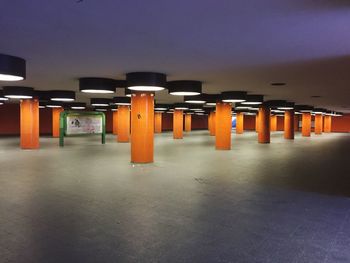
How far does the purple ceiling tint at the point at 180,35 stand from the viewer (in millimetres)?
5504

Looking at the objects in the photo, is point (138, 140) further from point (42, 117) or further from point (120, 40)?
point (42, 117)

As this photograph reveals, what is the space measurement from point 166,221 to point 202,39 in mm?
4315

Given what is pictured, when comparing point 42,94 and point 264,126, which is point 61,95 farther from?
point 264,126

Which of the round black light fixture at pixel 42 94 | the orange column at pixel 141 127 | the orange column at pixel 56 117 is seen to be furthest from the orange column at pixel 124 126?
the orange column at pixel 141 127

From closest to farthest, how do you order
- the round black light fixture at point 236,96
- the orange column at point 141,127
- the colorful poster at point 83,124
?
the orange column at point 141,127 < the round black light fixture at point 236,96 < the colorful poster at point 83,124

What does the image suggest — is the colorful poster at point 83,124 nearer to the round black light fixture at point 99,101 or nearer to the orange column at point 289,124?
the round black light fixture at point 99,101

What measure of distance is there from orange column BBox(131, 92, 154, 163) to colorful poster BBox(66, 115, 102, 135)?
549 inches

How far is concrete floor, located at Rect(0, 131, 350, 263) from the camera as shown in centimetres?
530

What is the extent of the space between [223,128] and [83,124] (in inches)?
543

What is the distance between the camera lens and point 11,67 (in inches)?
364

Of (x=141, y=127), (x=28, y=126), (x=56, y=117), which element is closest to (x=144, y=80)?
(x=141, y=127)

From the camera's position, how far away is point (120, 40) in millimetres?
7781

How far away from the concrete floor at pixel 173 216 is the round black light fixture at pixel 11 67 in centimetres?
346

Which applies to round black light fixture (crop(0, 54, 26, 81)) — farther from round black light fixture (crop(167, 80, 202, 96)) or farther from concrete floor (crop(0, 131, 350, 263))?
round black light fixture (crop(167, 80, 202, 96))
